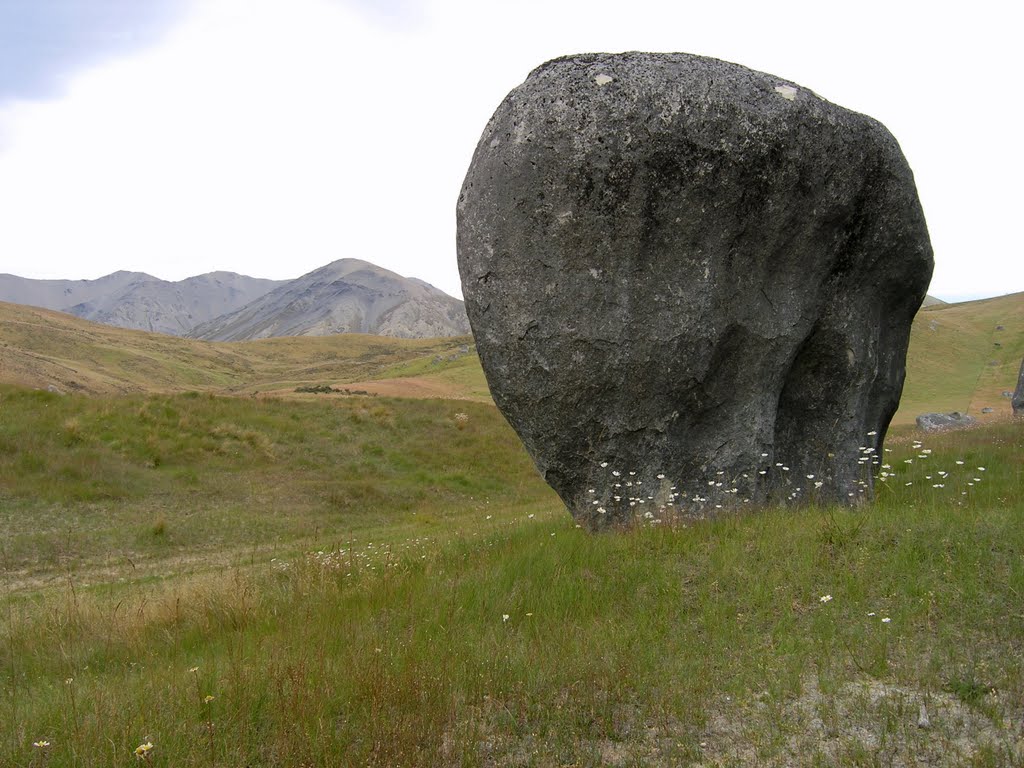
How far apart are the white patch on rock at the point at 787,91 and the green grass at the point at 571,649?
168 inches

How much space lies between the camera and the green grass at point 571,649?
3.57 metres

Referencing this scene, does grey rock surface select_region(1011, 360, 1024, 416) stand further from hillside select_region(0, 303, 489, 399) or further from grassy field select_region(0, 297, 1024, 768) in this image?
hillside select_region(0, 303, 489, 399)

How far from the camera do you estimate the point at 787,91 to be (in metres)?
7.74

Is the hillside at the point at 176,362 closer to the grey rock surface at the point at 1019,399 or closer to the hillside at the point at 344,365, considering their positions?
Answer: the hillside at the point at 344,365

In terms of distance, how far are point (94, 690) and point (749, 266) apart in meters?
6.87

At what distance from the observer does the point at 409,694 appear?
3.96 meters

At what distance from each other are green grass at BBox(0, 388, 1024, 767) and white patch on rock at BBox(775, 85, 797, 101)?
168 inches

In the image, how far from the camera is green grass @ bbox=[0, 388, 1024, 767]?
357 cm

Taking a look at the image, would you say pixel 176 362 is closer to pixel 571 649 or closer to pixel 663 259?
pixel 663 259

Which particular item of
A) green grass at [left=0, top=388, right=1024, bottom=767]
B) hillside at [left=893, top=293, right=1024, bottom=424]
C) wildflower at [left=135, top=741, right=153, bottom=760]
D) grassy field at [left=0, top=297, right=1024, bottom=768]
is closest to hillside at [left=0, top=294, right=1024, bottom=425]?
hillside at [left=893, top=293, right=1024, bottom=424]

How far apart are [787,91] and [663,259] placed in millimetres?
2232

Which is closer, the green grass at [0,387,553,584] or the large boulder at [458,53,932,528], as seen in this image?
the large boulder at [458,53,932,528]

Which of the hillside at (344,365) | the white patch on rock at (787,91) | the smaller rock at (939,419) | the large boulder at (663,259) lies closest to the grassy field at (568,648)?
the large boulder at (663,259)

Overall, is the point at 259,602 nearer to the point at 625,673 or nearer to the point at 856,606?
the point at 625,673
